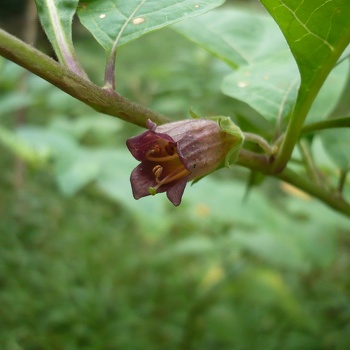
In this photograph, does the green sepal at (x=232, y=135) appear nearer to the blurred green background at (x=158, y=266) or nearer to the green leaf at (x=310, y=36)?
the green leaf at (x=310, y=36)

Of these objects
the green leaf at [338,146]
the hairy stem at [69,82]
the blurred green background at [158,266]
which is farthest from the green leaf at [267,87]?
the blurred green background at [158,266]

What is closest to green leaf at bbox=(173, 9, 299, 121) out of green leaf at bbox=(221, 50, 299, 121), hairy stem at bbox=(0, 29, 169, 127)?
green leaf at bbox=(221, 50, 299, 121)

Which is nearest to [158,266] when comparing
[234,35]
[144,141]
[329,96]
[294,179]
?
[234,35]

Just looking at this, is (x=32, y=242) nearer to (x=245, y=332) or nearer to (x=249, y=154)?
(x=245, y=332)

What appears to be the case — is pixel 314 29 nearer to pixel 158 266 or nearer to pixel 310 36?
pixel 310 36

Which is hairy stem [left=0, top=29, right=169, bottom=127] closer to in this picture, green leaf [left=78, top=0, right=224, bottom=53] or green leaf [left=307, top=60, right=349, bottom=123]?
green leaf [left=78, top=0, right=224, bottom=53]
